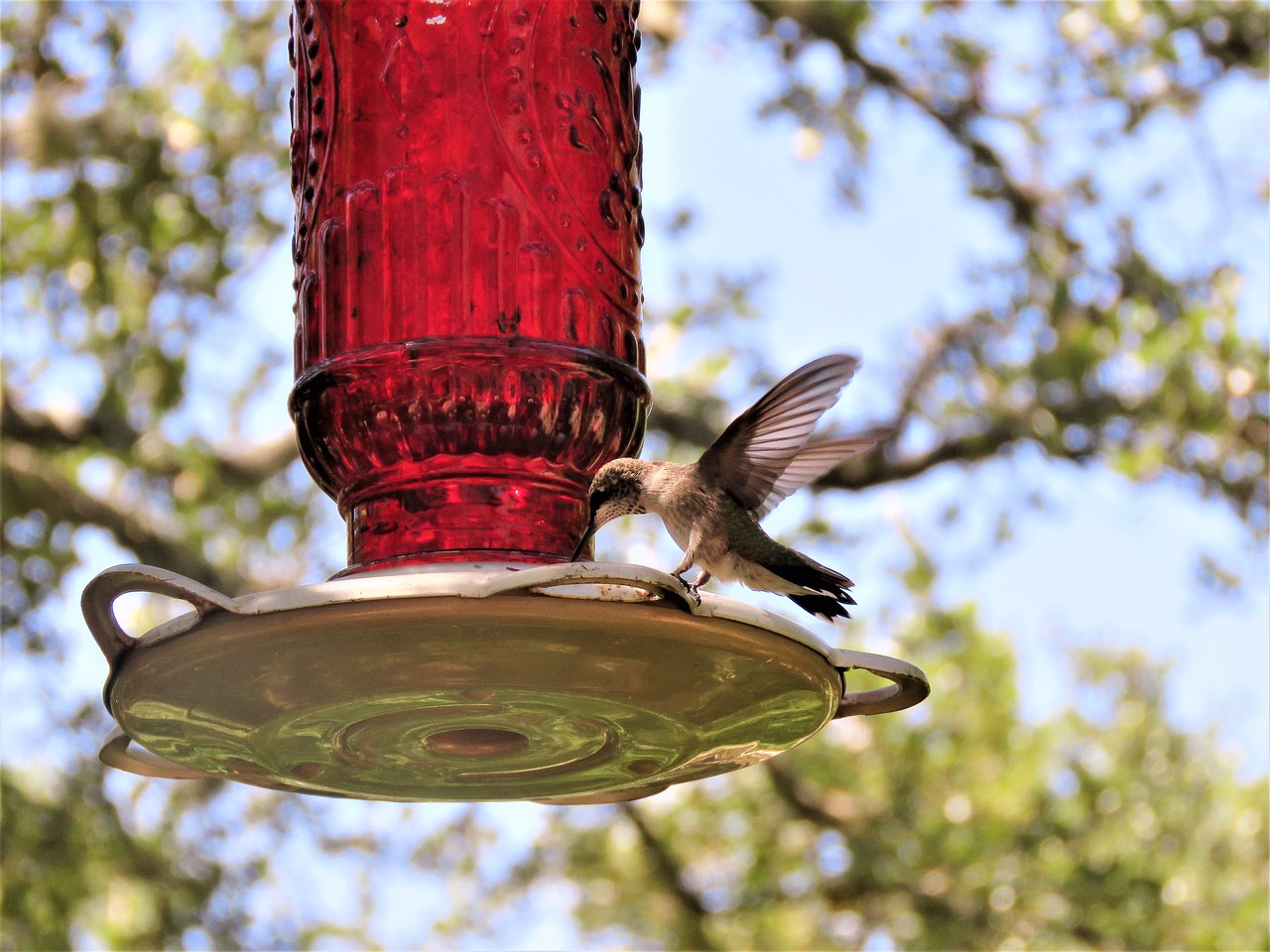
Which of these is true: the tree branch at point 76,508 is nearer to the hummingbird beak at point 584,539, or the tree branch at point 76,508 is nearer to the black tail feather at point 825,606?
the black tail feather at point 825,606

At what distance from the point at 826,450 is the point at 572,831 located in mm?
6065

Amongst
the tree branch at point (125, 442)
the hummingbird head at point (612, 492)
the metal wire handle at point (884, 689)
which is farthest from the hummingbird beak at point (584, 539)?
the tree branch at point (125, 442)

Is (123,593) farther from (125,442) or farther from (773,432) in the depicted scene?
(125,442)

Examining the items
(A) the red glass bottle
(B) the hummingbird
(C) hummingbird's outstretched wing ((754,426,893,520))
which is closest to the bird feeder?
(A) the red glass bottle

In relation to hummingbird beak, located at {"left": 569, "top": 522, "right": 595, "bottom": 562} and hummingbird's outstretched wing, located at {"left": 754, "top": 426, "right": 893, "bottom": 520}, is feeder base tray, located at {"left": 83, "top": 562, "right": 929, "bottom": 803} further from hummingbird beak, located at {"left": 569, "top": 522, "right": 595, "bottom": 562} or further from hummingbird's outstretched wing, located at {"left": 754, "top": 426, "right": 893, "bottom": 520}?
hummingbird's outstretched wing, located at {"left": 754, "top": 426, "right": 893, "bottom": 520}

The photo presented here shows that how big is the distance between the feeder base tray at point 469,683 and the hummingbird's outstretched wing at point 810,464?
21.6 inches

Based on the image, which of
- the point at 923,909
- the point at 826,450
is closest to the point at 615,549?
the point at 923,909

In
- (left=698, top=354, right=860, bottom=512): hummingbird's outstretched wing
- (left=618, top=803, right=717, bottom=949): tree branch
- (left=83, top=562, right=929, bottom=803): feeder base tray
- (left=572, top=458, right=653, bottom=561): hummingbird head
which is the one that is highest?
(left=698, top=354, right=860, bottom=512): hummingbird's outstretched wing

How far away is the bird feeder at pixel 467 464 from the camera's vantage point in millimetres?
1853

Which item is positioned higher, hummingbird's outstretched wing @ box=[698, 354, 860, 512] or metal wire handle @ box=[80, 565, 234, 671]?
hummingbird's outstretched wing @ box=[698, 354, 860, 512]

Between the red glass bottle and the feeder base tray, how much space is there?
25cm

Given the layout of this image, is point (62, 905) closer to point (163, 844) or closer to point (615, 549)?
point (163, 844)

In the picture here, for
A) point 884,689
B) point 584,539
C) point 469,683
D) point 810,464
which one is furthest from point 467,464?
point 810,464

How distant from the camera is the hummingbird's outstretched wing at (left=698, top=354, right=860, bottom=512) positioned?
2373mm
